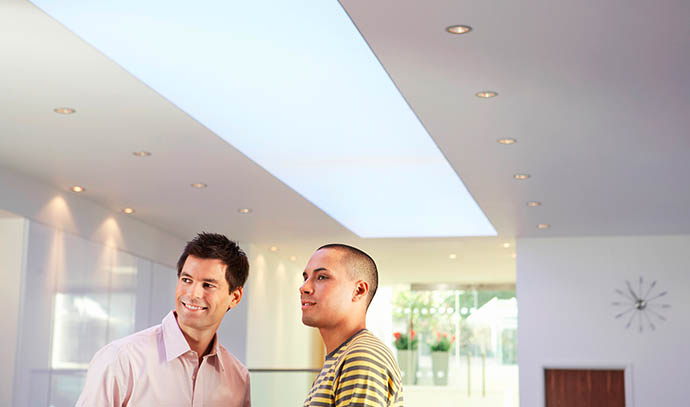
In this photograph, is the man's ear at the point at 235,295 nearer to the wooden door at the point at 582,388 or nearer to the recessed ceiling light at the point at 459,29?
the recessed ceiling light at the point at 459,29

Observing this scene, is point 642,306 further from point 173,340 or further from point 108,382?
point 108,382

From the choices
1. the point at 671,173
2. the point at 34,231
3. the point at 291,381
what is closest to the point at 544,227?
the point at 671,173

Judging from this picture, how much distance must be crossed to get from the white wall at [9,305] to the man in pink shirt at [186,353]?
5.72 m

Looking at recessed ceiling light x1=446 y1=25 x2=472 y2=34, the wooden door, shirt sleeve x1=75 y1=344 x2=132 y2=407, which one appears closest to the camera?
shirt sleeve x1=75 y1=344 x2=132 y2=407

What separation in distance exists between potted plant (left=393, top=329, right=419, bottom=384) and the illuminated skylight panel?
12.6 ft

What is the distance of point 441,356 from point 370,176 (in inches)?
198

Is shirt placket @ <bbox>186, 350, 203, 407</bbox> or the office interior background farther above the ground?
the office interior background

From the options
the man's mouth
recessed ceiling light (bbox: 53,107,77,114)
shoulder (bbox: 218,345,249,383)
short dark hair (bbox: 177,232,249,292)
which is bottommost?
shoulder (bbox: 218,345,249,383)

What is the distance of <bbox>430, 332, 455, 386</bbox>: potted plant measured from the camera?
1383cm

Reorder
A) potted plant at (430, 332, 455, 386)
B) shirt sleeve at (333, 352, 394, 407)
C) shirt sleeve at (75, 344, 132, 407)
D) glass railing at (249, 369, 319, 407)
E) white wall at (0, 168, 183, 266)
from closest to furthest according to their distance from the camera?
shirt sleeve at (333, 352, 394, 407), shirt sleeve at (75, 344, 132, 407), glass railing at (249, 369, 319, 407), white wall at (0, 168, 183, 266), potted plant at (430, 332, 455, 386)

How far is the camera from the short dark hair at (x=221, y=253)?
8.04 feet

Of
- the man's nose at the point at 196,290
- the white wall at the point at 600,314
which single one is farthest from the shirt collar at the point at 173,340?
the white wall at the point at 600,314

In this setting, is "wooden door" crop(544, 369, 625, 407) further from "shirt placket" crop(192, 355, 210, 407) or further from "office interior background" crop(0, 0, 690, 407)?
"shirt placket" crop(192, 355, 210, 407)

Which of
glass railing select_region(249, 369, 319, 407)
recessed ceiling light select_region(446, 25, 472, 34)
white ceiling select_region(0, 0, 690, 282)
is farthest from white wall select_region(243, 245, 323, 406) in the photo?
recessed ceiling light select_region(446, 25, 472, 34)
